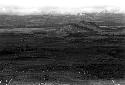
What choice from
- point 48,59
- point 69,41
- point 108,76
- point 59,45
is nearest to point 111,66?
point 108,76

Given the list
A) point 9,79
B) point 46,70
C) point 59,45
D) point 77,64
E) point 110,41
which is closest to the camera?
point 9,79

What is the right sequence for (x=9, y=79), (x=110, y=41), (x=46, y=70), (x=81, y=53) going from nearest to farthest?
(x=9, y=79)
(x=46, y=70)
(x=81, y=53)
(x=110, y=41)

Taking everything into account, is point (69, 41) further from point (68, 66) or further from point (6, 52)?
point (68, 66)

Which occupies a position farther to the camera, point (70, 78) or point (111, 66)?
point (111, 66)

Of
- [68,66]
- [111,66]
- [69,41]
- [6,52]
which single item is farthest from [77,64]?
[69,41]

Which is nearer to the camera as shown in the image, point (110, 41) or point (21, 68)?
point (21, 68)

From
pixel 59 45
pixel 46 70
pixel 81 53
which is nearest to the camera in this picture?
pixel 46 70

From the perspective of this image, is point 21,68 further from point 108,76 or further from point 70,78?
Answer: point 108,76

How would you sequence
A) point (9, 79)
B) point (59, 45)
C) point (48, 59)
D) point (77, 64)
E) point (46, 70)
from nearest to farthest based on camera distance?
1. point (9, 79)
2. point (46, 70)
3. point (77, 64)
4. point (48, 59)
5. point (59, 45)
